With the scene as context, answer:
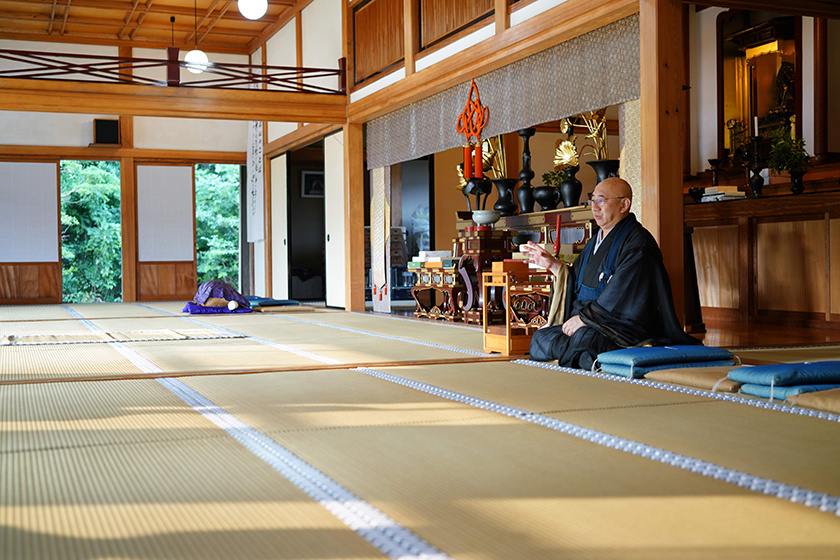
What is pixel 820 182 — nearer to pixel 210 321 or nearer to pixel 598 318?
pixel 598 318

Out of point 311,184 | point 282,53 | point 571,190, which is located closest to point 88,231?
point 311,184

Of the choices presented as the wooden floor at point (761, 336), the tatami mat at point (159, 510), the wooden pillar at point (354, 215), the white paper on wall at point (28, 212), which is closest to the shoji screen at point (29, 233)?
the white paper on wall at point (28, 212)

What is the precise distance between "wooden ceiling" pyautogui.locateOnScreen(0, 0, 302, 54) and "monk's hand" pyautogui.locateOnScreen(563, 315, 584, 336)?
7376 mm

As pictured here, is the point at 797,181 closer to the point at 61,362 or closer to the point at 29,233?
the point at 61,362

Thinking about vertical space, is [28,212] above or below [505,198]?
above

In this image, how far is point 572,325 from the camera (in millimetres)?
3959

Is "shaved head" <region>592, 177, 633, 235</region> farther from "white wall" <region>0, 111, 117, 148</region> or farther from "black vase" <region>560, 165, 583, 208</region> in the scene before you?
"white wall" <region>0, 111, 117, 148</region>

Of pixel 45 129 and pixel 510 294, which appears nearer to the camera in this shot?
pixel 510 294

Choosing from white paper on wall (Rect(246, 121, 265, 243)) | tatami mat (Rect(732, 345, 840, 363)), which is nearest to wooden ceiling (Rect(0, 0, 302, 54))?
white paper on wall (Rect(246, 121, 265, 243))

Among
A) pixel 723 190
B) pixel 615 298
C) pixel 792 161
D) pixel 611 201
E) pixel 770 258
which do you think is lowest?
pixel 615 298

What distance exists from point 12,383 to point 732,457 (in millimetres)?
2857

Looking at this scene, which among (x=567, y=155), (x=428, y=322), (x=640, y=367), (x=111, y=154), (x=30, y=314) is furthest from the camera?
Answer: (x=111, y=154)

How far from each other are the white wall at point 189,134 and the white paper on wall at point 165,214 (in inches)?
13.5

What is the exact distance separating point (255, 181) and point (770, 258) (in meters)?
7.84
